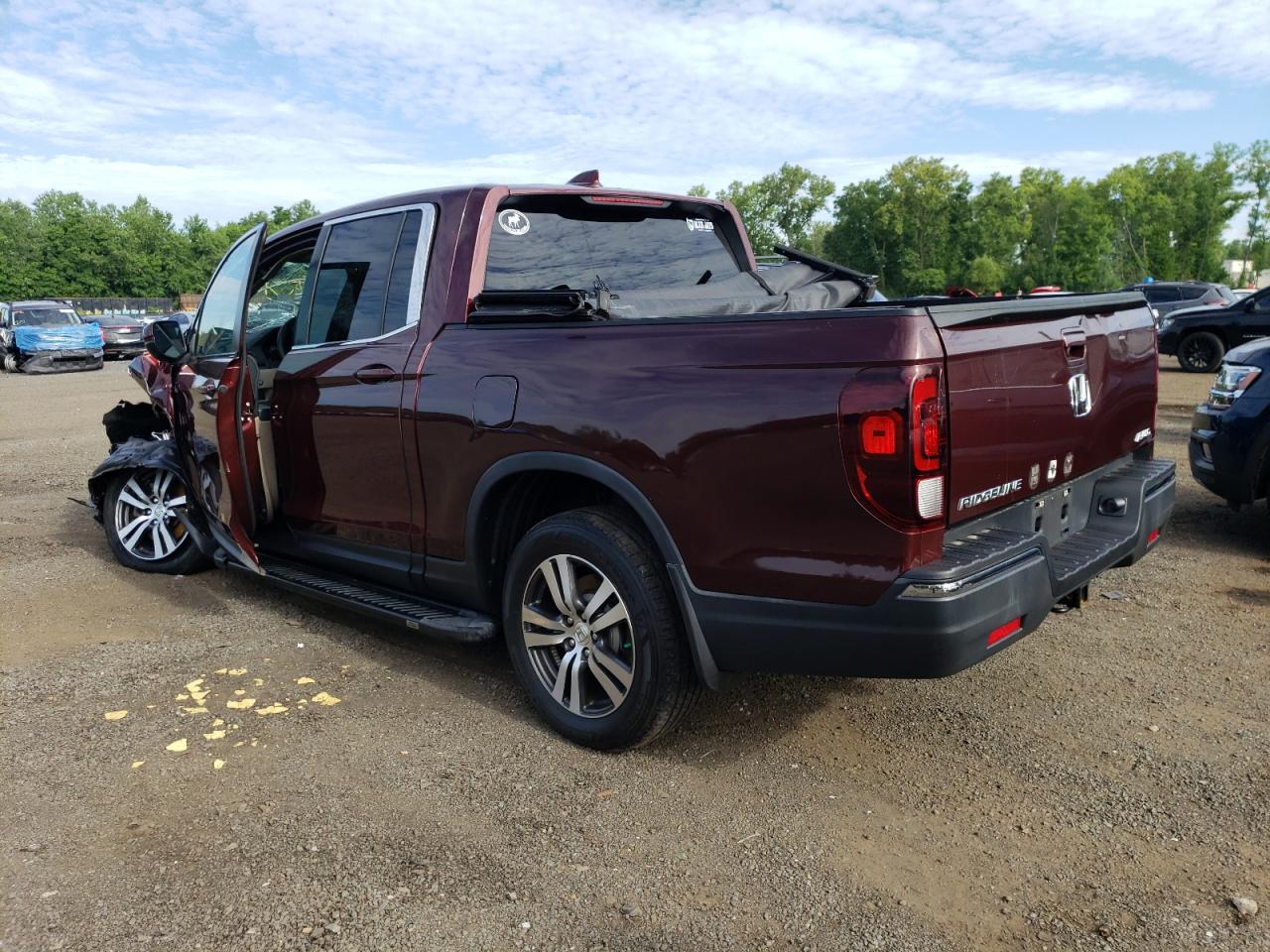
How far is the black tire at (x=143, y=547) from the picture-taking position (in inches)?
225

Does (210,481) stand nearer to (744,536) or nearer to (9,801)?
(9,801)

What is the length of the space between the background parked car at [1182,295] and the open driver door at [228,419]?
23.7m

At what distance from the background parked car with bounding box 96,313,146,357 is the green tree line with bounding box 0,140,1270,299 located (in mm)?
35123

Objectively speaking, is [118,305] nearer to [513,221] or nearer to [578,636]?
[513,221]

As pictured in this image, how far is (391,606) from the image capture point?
408cm

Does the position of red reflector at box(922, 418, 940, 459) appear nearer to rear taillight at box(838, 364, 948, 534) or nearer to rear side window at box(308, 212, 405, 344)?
rear taillight at box(838, 364, 948, 534)

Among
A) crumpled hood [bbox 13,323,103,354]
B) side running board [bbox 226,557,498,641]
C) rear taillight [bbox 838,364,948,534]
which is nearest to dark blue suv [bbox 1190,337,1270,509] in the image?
rear taillight [bbox 838,364,948,534]

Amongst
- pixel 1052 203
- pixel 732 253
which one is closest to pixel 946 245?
pixel 1052 203

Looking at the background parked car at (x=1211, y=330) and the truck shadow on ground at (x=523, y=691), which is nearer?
the truck shadow on ground at (x=523, y=691)

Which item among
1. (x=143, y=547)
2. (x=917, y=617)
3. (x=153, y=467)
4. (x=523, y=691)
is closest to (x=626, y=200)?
(x=523, y=691)

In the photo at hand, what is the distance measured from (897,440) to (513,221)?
2099mm

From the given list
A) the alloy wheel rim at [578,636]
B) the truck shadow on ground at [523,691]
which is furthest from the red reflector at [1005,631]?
the alloy wheel rim at [578,636]

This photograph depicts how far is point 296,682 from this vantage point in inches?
167

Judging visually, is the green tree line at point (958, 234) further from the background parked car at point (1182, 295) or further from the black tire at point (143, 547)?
the black tire at point (143, 547)
